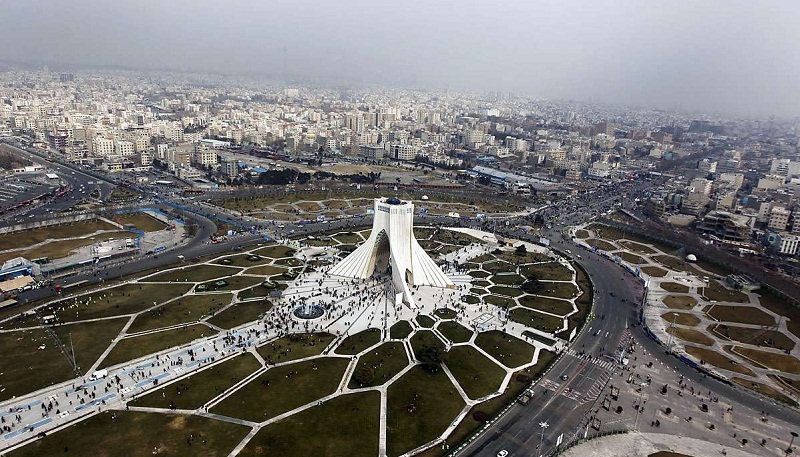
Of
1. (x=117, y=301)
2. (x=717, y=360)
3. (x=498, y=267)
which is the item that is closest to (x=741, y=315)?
(x=717, y=360)

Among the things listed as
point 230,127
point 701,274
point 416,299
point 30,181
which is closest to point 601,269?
point 701,274

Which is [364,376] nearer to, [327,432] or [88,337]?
[327,432]

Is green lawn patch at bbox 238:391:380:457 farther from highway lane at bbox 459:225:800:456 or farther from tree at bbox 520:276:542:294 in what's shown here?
tree at bbox 520:276:542:294

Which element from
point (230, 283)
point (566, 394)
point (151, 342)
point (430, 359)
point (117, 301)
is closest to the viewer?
point (566, 394)

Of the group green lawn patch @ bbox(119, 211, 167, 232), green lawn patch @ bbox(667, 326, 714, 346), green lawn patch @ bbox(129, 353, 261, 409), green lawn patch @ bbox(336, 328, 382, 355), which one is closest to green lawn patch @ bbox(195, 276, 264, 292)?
green lawn patch @ bbox(129, 353, 261, 409)

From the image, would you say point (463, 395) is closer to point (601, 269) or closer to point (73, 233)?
point (601, 269)

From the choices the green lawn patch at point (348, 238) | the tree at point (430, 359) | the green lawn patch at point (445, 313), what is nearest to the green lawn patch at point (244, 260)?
the green lawn patch at point (348, 238)
